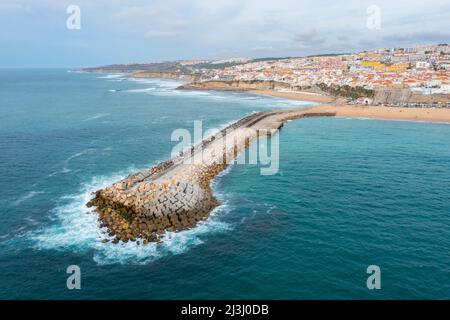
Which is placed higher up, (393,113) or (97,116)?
(393,113)

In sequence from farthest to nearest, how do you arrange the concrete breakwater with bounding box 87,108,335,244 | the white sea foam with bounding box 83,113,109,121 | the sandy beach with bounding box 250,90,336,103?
the sandy beach with bounding box 250,90,336,103 < the white sea foam with bounding box 83,113,109,121 < the concrete breakwater with bounding box 87,108,335,244

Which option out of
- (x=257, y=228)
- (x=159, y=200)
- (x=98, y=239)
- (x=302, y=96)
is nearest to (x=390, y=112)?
(x=302, y=96)

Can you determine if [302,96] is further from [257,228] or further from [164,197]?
[257,228]

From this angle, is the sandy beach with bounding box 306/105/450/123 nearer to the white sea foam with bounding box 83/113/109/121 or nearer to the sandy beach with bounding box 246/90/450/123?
the sandy beach with bounding box 246/90/450/123

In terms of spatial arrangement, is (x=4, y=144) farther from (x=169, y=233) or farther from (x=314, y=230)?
(x=314, y=230)

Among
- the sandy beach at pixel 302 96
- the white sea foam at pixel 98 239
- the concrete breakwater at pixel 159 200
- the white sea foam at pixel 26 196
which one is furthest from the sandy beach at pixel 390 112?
the white sea foam at pixel 26 196

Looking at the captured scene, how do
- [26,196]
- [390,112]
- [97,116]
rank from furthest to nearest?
[97,116]
[390,112]
[26,196]

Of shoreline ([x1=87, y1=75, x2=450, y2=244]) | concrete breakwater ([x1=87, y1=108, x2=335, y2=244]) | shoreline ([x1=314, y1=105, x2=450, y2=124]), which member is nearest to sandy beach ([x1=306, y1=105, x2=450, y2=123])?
shoreline ([x1=314, y1=105, x2=450, y2=124])

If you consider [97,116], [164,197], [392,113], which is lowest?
[164,197]
